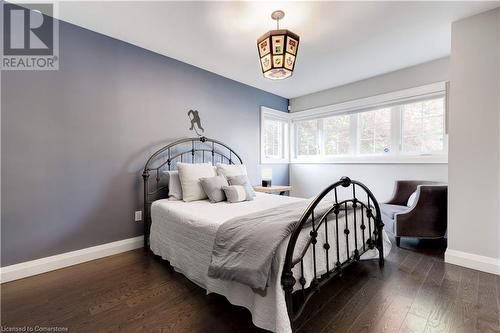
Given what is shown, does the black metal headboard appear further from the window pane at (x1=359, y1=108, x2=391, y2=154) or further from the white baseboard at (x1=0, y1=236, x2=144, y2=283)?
the window pane at (x1=359, y1=108, x2=391, y2=154)

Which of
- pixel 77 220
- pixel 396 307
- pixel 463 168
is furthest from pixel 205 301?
pixel 463 168

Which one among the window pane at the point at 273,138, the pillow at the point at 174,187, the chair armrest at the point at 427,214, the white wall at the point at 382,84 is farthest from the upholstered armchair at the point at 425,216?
the pillow at the point at 174,187

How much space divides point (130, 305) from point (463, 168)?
339 cm

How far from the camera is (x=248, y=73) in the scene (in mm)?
3699

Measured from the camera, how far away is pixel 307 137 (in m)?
4.97

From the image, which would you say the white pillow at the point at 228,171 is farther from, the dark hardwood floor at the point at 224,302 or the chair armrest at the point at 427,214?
the chair armrest at the point at 427,214

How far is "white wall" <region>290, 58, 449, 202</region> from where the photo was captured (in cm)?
328

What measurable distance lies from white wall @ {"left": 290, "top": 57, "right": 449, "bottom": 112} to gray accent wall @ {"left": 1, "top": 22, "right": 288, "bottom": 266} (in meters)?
2.59

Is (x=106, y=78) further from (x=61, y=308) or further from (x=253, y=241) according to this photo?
(x=253, y=241)

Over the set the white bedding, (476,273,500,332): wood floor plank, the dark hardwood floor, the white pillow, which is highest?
the white pillow

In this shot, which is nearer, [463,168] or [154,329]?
[154,329]

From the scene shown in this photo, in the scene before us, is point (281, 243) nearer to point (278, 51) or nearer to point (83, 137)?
point (278, 51)

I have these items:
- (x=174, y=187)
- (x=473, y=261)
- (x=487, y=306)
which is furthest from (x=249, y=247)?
(x=473, y=261)

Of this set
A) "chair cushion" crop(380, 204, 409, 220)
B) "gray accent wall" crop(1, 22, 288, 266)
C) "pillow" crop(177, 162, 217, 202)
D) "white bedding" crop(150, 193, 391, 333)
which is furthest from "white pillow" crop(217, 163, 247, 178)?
"chair cushion" crop(380, 204, 409, 220)
